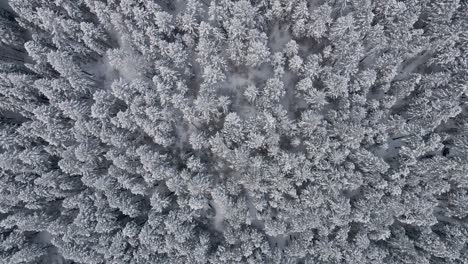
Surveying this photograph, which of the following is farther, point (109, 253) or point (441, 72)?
point (441, 72)

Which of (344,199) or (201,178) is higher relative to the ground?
(344,199)

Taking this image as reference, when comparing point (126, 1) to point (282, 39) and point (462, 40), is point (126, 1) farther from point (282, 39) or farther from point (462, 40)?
point (462, 40)

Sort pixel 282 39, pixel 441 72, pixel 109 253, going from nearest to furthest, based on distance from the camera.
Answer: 1. pixel 109 253
2. pixel 441 72
3. pixel 282 39

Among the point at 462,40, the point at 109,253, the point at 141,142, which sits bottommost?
the point at 109,253

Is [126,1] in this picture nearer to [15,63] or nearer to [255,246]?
[15,63]

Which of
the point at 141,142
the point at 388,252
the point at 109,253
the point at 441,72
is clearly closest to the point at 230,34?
the point at 141,142

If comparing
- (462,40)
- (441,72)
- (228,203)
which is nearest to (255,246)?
(228,203)

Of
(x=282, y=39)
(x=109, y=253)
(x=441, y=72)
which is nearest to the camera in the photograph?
(x=109, y=253)
